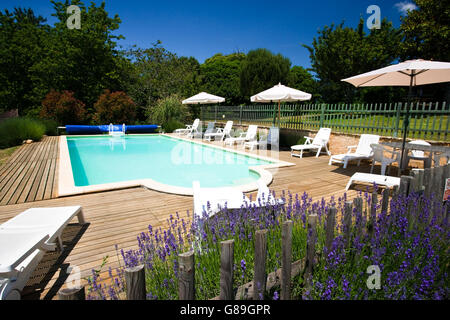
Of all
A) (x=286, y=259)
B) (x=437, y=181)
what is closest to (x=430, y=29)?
(x=437, y=181)

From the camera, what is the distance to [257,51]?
26.2 meters

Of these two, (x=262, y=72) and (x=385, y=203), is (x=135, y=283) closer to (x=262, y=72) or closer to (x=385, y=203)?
(x=385, y=203)

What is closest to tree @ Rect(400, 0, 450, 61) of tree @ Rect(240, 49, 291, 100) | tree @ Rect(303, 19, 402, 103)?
tree @ Rect(303, 19, 402, 103)

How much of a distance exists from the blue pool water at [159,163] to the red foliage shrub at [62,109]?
367 centimetres

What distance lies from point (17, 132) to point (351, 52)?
73.6 feet

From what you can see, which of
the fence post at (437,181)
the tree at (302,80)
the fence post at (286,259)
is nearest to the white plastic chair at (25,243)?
the fence post at (286,259)

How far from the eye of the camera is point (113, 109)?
1683 centimetres

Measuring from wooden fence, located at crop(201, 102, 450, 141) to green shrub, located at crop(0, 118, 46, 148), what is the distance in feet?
32.2

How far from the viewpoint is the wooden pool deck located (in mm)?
2281

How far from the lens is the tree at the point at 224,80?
29.3m

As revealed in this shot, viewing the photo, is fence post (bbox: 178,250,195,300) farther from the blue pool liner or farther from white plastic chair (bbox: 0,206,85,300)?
the blue pool liner
